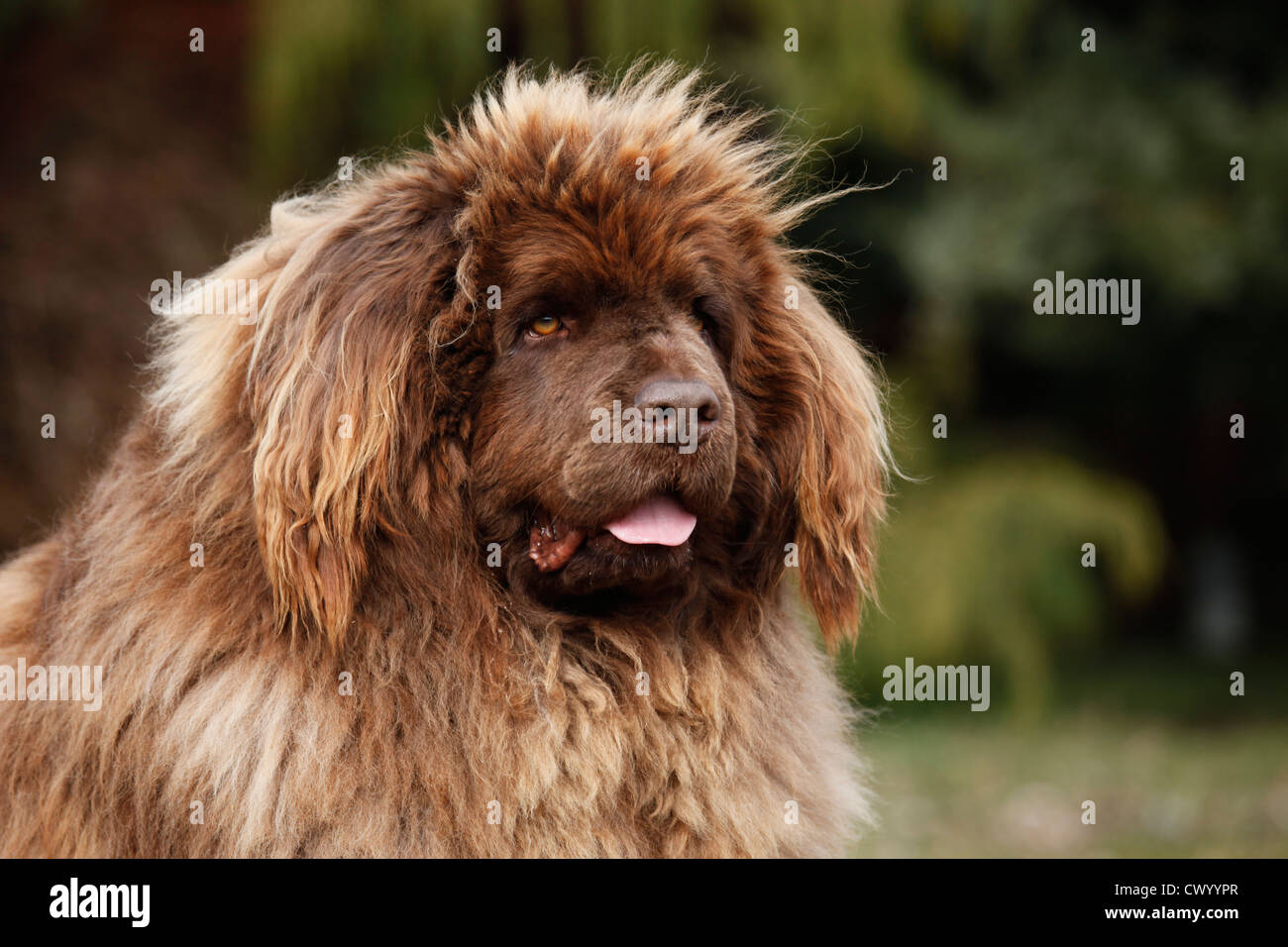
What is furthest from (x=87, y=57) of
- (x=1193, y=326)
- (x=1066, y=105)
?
(x=1193, y=326)

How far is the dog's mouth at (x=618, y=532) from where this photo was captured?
3740 millimetres

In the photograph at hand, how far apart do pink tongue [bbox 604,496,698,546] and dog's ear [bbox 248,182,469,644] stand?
622mm

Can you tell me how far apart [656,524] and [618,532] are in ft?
0.38

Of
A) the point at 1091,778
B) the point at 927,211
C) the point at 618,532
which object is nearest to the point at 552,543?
the point at 618,532

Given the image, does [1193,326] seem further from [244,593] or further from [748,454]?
[244,593]

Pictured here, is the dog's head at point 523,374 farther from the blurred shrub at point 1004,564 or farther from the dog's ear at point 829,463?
the blurred shrub at point 1004,564

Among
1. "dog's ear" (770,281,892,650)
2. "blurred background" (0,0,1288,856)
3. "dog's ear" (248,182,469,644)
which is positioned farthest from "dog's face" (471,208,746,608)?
"blurred background" (0,0,1288,856)

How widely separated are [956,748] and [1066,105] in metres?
5.49

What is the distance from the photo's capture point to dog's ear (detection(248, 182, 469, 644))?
3648 millimetres

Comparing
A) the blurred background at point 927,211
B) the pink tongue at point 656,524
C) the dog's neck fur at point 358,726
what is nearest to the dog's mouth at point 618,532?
the pink tongue at point 656,524

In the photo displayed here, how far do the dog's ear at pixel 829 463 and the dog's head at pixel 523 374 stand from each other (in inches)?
6.3

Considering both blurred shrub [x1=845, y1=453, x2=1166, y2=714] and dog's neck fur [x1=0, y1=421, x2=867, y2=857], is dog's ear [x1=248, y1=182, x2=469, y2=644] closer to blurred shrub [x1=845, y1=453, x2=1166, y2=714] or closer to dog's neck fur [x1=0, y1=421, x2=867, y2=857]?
dog's neck fur [x1=0, y1=421, x2=867, y2=857]

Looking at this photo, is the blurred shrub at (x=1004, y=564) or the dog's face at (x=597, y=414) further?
the blurred shrub at (x=1004, y=564)

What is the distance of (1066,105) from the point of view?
1129 centimetres
